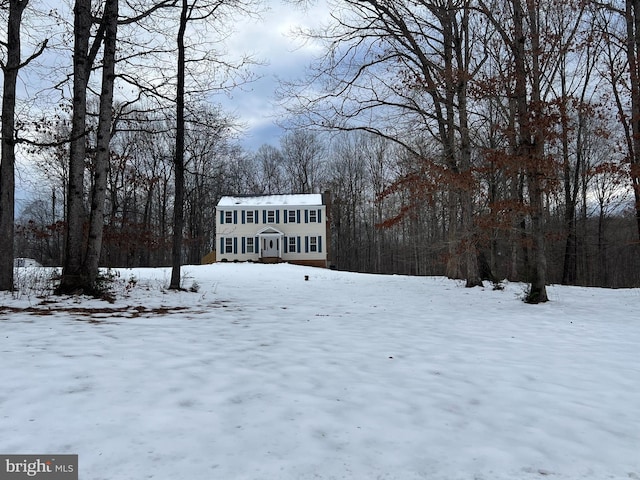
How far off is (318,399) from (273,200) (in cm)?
2983

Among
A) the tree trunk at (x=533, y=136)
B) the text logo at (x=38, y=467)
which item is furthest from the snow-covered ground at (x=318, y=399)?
the tree trunk at (x=533, y=136)

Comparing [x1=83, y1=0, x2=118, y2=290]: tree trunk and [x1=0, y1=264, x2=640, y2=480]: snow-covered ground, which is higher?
[x1=83, y1=0, x2=118, y2=290]: tree trunk

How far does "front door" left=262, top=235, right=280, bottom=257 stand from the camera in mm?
30344

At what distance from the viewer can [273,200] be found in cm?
3209

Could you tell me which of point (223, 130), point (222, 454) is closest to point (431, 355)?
point (222, 454)

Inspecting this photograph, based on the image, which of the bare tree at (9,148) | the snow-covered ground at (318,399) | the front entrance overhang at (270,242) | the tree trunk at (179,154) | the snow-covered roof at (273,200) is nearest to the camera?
the snow-covered ground at (318,399)

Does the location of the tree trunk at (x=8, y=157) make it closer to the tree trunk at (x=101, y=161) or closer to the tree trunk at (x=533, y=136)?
the tree trunk at (x=101, y=161)

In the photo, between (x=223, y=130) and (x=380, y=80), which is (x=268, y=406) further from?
(x=380, y=80)

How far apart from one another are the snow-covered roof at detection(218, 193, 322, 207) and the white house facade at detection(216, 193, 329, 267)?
0.26ft

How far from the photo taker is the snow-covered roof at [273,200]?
3092 centimetres

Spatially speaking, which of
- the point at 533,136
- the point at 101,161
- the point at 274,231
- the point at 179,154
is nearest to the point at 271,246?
the point at 274,231

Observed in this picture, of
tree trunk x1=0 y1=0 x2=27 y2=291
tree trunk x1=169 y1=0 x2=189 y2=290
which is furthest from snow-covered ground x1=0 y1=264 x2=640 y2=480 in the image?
tree trunk x1=169 y1=0 x2=189 y2=290

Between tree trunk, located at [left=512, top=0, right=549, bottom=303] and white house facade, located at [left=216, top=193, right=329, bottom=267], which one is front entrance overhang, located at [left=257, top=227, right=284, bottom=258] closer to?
white house facade, located at [left=216, top=193, right=329, bottom=267]

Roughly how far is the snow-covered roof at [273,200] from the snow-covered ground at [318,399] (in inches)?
1004
